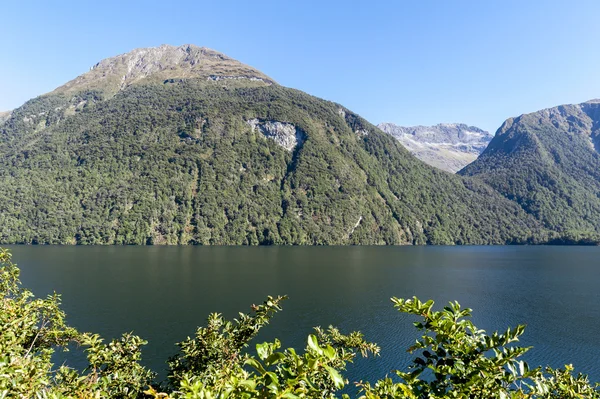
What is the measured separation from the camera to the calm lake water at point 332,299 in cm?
4366

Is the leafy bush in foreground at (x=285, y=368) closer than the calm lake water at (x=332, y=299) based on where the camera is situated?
Yes

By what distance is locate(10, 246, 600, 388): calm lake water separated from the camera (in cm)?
4366

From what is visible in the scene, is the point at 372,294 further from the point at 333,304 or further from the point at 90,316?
the point at 90,316

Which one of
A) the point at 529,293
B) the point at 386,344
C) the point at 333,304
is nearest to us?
the point at 386,344

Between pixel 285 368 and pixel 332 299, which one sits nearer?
pixel 285 368

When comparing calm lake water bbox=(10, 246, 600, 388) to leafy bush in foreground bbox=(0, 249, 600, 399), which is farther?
calm lake water bbox=(10, 246, 600, 388)

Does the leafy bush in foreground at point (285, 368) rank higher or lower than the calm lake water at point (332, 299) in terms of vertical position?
higher

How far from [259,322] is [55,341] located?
6.68 metres

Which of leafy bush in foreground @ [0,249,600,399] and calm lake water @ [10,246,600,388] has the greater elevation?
leafy bush in foreground @ [0,249,600,399]

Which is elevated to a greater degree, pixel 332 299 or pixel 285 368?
pixel 285 368

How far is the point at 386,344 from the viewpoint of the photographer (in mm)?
43219

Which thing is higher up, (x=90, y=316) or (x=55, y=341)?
(x=55, y=341)

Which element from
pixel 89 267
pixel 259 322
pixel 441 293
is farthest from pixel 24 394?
pixel 89 267

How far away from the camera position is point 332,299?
66.0 metres
